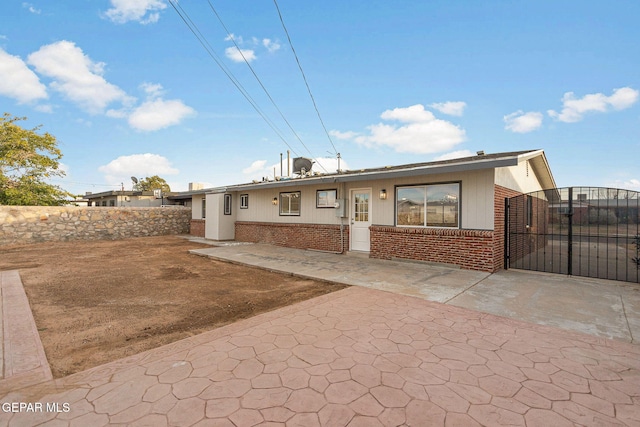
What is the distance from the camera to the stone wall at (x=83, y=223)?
40.3 feet

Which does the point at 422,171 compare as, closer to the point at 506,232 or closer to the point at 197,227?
the point at 506,232

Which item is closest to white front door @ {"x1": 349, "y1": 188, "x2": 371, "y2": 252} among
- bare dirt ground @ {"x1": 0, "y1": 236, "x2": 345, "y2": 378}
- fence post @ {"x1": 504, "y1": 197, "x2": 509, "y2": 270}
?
bare dirt ground @ {"x1": 0, "y1": 236, "x2": 345, "y2": 378}

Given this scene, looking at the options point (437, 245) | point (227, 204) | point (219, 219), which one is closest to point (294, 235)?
point (219, 219)

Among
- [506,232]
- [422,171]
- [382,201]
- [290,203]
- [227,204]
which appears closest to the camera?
[422,171]

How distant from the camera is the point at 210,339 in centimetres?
320

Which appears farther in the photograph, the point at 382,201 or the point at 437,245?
the point at 382,201

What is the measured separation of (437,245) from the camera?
7.55m

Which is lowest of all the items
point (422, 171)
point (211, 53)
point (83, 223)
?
point (83, 223)

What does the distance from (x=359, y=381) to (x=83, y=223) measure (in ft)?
57.6

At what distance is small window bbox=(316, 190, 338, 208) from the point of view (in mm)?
10422

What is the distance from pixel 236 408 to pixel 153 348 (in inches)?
65.5

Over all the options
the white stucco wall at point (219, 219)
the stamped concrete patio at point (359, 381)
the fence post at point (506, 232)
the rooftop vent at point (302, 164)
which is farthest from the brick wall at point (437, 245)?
the white stucco wall at point (219, 219)

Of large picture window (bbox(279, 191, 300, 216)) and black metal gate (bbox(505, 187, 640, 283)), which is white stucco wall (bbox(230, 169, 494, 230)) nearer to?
large picture window (bbox(279, 191, 300, 216))

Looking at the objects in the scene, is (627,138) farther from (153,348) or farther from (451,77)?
(153,348)
